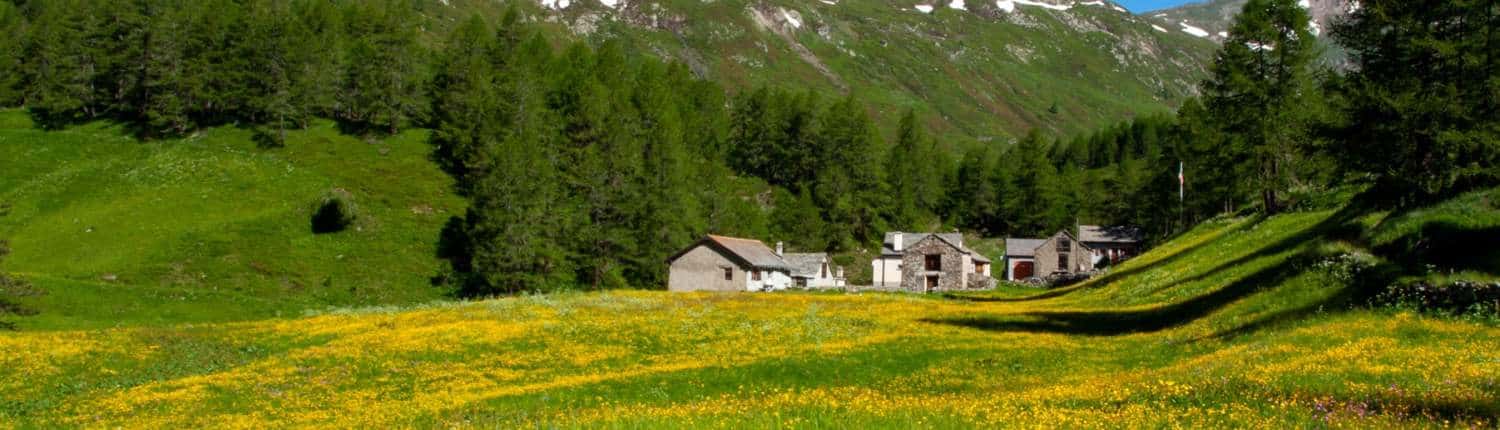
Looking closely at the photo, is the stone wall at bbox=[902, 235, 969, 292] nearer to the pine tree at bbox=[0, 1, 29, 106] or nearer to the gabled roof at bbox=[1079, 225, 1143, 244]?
the gabled roof at bbox=[1079, 225, 1143, 244]

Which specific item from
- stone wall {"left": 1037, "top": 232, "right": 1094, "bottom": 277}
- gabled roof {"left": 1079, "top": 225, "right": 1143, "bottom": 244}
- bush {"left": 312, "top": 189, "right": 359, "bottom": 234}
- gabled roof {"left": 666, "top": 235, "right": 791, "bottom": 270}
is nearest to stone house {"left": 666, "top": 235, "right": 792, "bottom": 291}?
gabled roof {"left": 666, "top": 235, "right": 791, "bottom": 270}

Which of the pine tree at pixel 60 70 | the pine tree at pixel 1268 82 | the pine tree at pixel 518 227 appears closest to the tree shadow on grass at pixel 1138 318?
the pine tree at pixel 1268 82

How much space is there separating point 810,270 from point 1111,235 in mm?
48091

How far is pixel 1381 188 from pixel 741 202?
91.6 metres

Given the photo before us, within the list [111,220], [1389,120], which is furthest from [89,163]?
[1389,120]

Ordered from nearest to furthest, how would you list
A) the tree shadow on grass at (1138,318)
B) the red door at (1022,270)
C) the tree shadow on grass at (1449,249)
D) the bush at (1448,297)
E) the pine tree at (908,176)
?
the bush at (1448,297) < the tree shadow on grass at (1449,249) < the tree shadow on grass at (1138,318) < the red door at (1022,270) < the pine tree at (908,176)

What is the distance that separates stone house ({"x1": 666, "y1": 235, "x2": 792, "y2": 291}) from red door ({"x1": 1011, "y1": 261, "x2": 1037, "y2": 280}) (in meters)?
39.9

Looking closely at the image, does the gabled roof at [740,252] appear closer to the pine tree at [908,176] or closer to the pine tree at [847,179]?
the pine tree at [847,179]

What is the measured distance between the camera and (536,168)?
81.4 m

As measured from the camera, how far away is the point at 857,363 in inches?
1042

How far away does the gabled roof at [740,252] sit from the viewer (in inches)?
3501

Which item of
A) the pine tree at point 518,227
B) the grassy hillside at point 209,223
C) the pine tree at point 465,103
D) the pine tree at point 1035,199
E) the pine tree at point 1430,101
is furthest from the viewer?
the pine tree at point 1035,199

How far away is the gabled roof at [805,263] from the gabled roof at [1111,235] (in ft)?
131

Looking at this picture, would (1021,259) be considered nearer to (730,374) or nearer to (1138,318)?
(1138,318)
